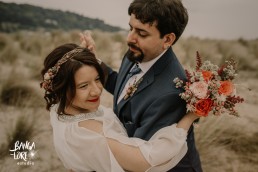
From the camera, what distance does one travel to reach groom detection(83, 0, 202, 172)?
6.48ft

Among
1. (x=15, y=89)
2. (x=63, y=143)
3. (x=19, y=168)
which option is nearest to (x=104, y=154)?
(x=63, y=143)

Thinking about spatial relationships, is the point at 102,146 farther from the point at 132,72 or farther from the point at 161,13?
the point at 161,13

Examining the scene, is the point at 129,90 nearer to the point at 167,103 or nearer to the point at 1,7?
the point at 167,103

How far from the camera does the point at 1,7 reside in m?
4.25

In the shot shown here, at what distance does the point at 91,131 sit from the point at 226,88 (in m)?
0.73

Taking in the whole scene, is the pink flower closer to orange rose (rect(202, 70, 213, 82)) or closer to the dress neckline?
orange rose (rect(202, 70, 213, 82))

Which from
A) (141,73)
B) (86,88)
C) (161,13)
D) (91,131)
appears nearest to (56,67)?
(86,88)

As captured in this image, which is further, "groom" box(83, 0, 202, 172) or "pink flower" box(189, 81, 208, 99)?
"groom" box(83, 0, 202, 172)

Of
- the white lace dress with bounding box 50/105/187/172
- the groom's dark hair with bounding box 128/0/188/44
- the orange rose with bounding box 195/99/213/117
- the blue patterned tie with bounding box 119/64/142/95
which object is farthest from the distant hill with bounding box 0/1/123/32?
the orange rose with bounding box 195/99/213/117

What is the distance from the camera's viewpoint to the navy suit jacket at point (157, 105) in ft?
6.45

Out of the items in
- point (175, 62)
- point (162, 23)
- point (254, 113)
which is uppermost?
point (162, 23)

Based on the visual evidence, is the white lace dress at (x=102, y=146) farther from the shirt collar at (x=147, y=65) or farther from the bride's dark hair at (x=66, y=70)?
the shirt collar at (x=147, y=65)

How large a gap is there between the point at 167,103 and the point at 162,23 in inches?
17.6

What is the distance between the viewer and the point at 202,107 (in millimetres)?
1869
